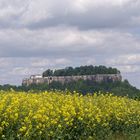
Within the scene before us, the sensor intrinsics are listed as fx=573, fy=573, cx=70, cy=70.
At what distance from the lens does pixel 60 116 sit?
16.1 metres

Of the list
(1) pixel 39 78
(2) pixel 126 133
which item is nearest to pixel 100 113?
(2) pixel 126 133

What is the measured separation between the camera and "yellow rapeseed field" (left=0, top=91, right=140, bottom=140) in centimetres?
1374

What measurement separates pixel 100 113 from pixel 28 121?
6167 millimetres

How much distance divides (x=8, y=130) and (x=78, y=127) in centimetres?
413

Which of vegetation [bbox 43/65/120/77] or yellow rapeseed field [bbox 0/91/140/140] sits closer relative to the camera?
yellow rapeseed field [bbox 0/91/140/140]

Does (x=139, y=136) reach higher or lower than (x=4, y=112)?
lower

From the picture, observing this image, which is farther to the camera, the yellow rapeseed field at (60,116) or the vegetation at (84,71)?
the vegetation at (84,71)

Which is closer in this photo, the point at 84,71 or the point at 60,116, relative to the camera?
the point at 60,116

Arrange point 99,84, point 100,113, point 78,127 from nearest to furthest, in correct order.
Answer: point 78,127 < point 100,113 < point 99,84

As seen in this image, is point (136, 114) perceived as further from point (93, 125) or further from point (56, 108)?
point (56, 108)

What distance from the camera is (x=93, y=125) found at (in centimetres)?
1830

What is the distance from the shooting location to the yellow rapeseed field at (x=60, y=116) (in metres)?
13.7

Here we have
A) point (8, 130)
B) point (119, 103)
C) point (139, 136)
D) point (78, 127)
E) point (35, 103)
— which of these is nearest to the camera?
point (8, 130)

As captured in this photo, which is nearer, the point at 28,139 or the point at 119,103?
the point at 28,139
